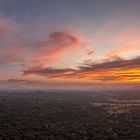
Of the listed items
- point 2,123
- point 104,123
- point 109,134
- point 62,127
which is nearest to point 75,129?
point 62,127

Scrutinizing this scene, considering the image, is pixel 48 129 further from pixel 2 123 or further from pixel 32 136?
pixel 2 123

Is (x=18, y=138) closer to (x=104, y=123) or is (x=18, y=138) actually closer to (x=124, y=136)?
(x=124, y=136)

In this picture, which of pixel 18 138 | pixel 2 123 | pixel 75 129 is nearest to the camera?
pixel 18 138

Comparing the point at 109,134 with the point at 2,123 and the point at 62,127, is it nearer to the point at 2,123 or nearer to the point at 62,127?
the point at 62,127

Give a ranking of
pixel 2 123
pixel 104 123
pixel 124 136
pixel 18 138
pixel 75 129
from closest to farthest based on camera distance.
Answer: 1. pixel 18 138
2. pixel 124 136
3. pixel 75 129
4. pixel 2 123
5. pixel 104 123

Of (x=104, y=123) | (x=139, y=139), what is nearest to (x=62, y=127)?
(x=104, y=123)

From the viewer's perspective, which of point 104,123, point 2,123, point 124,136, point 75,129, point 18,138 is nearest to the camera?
point 18,138

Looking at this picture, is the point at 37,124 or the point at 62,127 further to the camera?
the point at 37,124

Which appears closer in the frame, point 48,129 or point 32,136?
point 32,136
